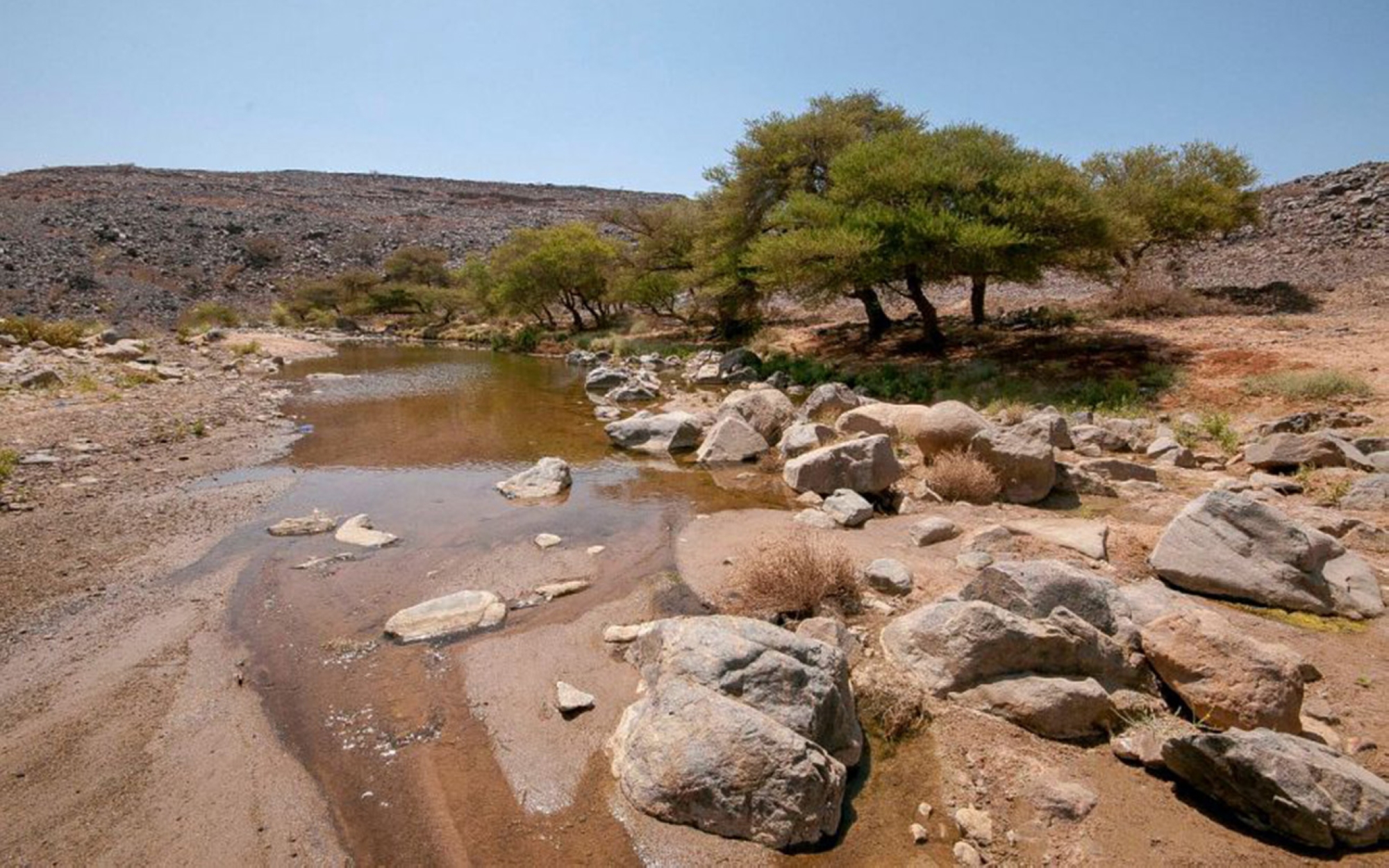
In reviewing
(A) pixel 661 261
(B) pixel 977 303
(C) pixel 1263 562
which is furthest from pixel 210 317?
(C) pixel 1263 562

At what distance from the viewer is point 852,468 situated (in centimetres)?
891

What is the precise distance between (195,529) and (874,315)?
762 inches

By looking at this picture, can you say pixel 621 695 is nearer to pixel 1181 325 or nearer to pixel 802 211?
pixel 802 211

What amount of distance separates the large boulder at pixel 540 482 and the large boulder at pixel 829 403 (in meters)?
5.37

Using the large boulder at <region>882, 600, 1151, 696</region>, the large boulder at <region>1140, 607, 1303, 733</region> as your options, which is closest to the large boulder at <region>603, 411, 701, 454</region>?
the large boulder at <region>882, 600, 1151, 696</region>

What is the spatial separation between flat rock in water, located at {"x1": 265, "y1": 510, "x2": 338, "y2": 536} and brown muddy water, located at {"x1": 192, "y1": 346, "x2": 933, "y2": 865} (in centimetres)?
17

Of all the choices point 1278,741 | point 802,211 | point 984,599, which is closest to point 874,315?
point 802,211

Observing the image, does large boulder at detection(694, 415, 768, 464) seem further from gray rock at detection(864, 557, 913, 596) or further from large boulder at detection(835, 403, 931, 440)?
gray rock at detection(864, 557, 913, 596)

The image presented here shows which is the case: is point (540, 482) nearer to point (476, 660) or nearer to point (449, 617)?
point (449, 617)

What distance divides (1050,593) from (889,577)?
1405 millimetres

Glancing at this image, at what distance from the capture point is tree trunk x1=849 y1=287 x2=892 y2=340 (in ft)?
70.5

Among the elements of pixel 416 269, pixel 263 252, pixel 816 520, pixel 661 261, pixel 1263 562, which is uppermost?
pixel 263 252

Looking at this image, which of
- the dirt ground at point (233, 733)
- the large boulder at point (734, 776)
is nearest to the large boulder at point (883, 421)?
the dirt ground at point (233, 733)

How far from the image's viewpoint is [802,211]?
19.6 meters
